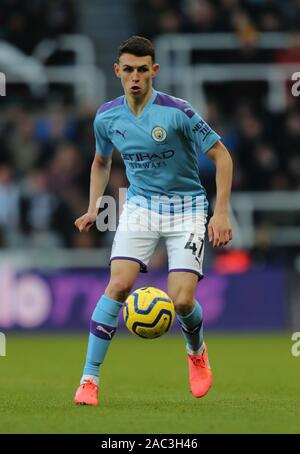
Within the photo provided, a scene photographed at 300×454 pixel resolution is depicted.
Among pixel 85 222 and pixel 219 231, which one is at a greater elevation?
pixel 85 222

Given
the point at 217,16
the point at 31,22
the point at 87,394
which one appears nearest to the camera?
the point at 87,394

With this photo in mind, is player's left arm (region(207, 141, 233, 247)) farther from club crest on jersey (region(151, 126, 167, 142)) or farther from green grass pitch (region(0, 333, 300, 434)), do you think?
green grass pitch (region(0, 333, 300, 434))

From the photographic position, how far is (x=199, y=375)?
8250 mm

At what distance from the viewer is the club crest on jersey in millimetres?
7801

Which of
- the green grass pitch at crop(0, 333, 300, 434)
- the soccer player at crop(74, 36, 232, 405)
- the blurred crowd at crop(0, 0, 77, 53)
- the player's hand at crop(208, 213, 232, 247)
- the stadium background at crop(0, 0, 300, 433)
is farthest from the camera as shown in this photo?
the blurred crowd at crop(0, 0, 77, 53)

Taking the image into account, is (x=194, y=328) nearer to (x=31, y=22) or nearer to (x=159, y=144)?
(x=159, y=144)

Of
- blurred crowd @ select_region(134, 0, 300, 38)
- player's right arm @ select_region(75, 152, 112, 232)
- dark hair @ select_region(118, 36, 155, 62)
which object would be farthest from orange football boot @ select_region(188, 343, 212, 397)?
blurred crowd @ select_region(134, 0, 300, 38)

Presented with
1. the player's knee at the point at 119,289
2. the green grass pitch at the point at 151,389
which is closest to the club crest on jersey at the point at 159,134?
the player's knee at the point at 119,289

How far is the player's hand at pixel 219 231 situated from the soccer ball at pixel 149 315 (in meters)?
0.64

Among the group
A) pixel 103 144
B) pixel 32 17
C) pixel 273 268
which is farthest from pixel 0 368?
pixel 32 17

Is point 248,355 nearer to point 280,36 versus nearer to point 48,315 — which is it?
point 48,315

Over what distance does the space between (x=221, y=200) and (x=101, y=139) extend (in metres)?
1.00

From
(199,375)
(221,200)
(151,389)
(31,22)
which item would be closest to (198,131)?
(221,200)

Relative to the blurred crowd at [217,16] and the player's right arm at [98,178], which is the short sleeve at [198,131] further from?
the blurred crowd at [217,16]
